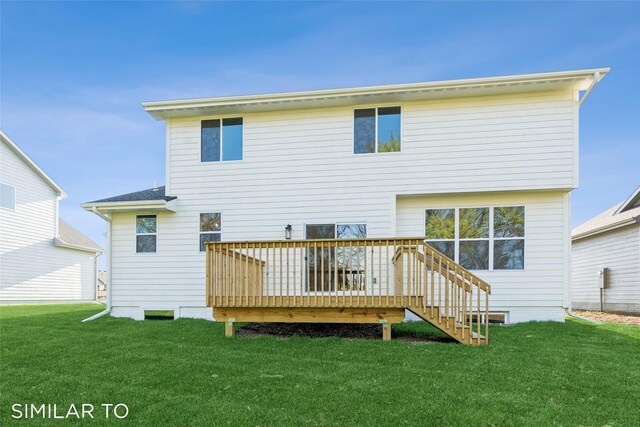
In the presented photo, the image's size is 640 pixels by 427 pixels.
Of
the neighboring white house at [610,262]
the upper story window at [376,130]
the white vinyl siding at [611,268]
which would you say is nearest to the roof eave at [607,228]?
the neighboring white house at [610,262]

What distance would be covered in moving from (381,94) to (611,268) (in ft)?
35.8

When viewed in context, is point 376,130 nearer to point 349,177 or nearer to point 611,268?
point 349,177

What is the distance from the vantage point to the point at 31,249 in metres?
17.9

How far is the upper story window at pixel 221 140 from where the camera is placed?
10320mm

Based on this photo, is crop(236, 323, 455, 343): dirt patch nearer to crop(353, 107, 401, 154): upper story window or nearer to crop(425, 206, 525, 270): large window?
crop(425, 206, 525, 270): large window

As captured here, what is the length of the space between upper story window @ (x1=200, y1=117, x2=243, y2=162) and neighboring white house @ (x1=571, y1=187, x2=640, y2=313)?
11.8 m

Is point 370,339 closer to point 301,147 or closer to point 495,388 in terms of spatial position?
point 495,388

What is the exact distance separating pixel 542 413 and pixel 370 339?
3.56 metres

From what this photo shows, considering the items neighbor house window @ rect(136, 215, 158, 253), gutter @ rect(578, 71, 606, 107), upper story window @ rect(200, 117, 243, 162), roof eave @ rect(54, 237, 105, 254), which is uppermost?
gutter @ rect(578, 71, 606, 107)

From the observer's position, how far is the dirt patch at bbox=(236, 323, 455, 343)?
7.48 m

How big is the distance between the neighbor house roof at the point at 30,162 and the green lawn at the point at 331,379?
12162 millimetres

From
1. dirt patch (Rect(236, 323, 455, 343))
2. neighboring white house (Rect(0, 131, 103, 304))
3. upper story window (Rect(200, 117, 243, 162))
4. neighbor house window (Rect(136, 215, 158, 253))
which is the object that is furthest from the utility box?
neighboring white house (Rect(0, 131, 103, 304))

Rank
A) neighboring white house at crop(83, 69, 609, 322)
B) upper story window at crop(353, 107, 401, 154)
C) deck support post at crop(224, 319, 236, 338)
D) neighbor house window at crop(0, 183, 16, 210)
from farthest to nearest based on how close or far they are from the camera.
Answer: neighbor house window at crop(0, 183, 16, 210), upper story window at crop(353, 107, 401, 154), neighboring white house at crop(83, 69, 609, 322), deck support post at crop(224, 319, 236, 338)

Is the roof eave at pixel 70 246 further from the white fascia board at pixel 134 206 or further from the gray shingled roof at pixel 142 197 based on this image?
the white fascia board at pixel 134 206
